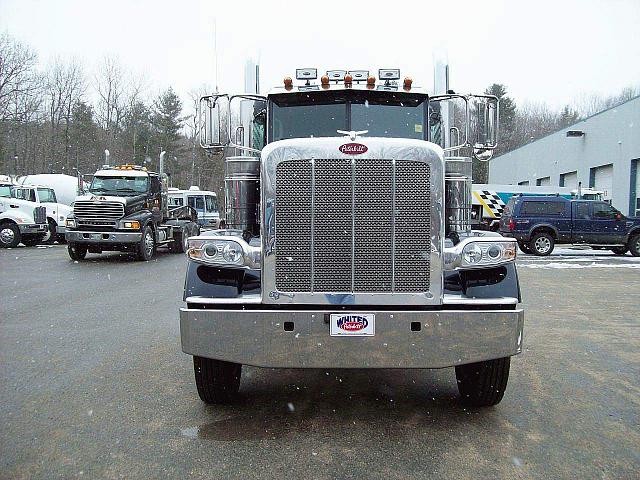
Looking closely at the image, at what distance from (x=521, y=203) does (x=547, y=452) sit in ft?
53.8

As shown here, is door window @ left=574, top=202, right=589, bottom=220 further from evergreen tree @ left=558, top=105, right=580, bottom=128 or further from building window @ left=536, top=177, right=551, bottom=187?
evergreen tree @ left=558, top=105, right=580, bottom=128

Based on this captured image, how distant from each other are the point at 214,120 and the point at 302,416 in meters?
2.69

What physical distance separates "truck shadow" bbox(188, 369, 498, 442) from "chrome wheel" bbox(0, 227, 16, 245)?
18968mm

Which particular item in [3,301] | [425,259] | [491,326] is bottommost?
[3,301]

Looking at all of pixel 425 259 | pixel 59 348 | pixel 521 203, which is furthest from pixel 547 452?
pixel 521 203

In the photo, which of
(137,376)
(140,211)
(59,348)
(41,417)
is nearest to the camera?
(41,417)

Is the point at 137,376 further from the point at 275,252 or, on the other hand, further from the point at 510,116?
the point at 510,116

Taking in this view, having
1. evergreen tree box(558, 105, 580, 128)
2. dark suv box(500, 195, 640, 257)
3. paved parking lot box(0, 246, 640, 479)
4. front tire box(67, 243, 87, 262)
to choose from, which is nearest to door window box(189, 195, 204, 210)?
front tire box(67, 243, 87, 262)

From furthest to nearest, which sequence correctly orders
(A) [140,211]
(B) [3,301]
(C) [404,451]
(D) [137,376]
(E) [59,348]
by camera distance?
(A) [140,211], (B) [3,301], (E) [59,348], (D) [137,376], (C) [404,451]

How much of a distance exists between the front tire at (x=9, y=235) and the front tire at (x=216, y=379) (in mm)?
19440

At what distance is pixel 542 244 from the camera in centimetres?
1886

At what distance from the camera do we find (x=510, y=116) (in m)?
69.2

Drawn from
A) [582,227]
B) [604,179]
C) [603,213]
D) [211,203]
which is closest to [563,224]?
[582,227]

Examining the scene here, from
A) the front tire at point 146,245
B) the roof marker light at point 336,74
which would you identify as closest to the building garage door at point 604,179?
the front tire at point 146,245
